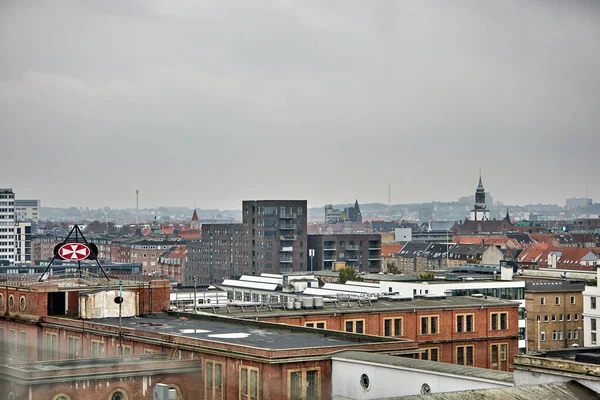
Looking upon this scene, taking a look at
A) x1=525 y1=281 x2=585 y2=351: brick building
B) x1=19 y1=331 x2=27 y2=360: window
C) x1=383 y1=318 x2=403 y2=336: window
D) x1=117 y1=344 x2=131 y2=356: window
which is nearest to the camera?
x1=117 y1=344 x2=131 y2=356: window

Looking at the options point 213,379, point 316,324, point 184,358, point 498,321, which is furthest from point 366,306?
point 213,379

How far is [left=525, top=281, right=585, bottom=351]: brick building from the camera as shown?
84.0 metres

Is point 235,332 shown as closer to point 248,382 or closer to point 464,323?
point 248,382

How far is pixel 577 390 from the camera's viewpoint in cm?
2759

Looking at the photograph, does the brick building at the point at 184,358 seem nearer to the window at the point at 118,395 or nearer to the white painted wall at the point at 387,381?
the window at the point at 118,395

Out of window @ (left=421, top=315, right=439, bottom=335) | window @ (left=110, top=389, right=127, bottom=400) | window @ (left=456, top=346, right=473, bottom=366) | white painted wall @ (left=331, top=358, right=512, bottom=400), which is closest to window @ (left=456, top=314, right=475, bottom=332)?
window @ (left=456, top=346, right=473, bottom=366)

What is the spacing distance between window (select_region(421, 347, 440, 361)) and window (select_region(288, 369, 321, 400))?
72.7 feet

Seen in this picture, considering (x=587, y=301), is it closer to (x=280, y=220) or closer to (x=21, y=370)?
(x=21, y=370)

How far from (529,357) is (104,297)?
1126 inches

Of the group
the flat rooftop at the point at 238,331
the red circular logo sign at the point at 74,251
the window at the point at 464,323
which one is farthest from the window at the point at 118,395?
the window at the point at 464,323

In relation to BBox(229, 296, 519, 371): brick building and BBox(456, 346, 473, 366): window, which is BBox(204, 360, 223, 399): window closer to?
BBox(229, 296, 519, 371): brick building

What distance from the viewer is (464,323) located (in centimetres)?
6288

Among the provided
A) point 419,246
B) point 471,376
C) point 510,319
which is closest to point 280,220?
point 419,246

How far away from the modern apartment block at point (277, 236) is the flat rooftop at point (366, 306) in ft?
274
